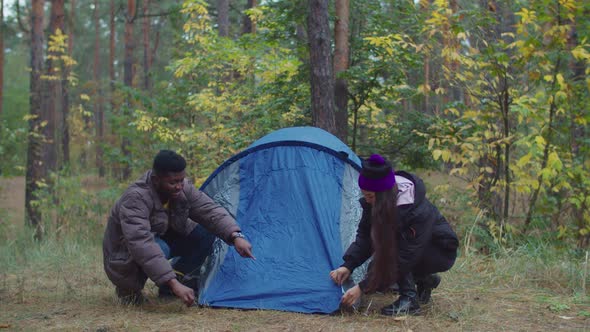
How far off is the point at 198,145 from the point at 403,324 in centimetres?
576

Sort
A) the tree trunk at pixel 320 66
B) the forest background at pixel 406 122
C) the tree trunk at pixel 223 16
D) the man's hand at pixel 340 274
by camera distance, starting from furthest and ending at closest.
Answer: the tree trunk at pixel 223 16
the tree trunk at pixel 320 66
the forest background at pixel 406 122
the man's hand at pixel 340 274

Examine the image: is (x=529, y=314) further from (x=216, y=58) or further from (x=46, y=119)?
(x=46, y=119)

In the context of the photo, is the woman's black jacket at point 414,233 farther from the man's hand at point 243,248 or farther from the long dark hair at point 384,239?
the man's hand at point 243,248

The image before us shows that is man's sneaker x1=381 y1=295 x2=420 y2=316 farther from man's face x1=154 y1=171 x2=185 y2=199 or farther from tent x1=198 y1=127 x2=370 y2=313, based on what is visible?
man's face x1=154 y1=171 x2=185 y2=199

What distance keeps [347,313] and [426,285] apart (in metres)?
0.64

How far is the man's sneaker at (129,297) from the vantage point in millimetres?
4189

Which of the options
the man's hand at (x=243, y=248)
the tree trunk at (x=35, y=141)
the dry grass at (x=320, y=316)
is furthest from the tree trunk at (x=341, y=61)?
the tree trunk at (x=35, y=141)

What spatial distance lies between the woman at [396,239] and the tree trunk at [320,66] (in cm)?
301

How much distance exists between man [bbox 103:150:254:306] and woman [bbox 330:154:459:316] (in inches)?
31.8

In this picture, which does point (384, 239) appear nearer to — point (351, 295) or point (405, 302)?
point (351, 295)

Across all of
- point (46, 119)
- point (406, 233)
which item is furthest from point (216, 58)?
point (406, 233)

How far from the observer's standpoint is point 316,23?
6.57 metres

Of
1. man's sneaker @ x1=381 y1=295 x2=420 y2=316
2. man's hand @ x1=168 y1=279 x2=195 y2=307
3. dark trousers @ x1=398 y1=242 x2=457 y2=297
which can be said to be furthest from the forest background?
man's hand @ x1=168 y1=279 x2=195 y2=307

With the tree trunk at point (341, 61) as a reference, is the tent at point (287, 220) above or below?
below
